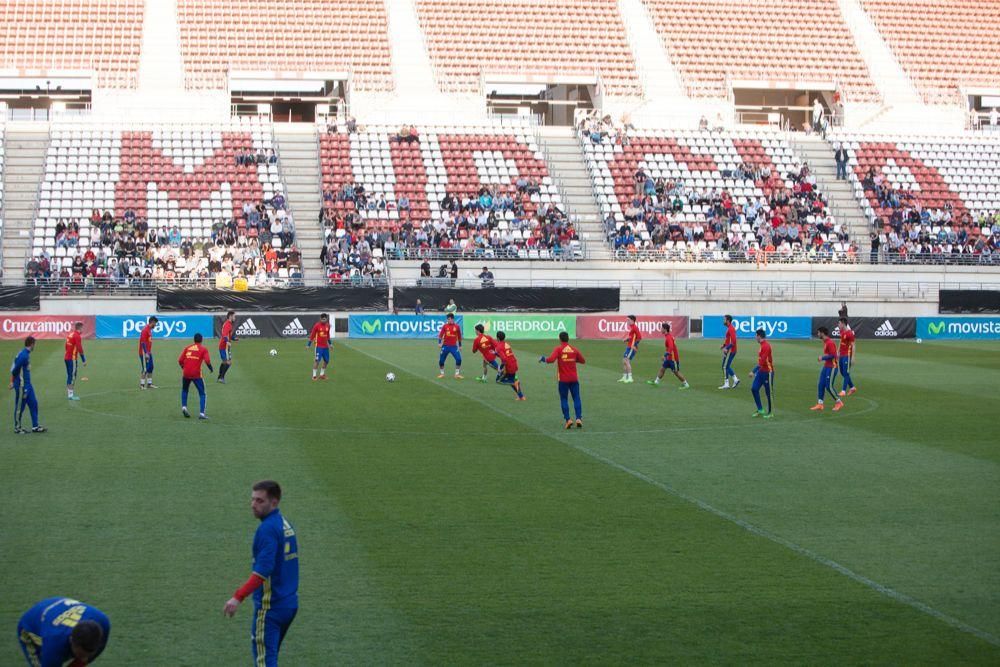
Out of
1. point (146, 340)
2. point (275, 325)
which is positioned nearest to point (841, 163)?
point (275, 325)

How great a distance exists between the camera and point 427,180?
55062 millimetres

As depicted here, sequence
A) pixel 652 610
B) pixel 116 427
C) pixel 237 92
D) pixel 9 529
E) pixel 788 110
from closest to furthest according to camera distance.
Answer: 1. pixel 652 610
2. pixel 9 529
3. pixel 116 427
4. pixel 237 92
5. pixel 788 110

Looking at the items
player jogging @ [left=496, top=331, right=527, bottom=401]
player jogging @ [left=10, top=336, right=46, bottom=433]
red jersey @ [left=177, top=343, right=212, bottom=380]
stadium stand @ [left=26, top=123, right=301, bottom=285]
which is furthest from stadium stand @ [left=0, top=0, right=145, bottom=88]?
player jogging @ [left=10, top=336, right=46, bottom=433]

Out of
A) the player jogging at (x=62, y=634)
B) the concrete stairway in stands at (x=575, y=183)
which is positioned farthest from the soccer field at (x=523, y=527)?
the concrete stairway in stands at (x=575, y=183)

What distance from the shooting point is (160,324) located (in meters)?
43.3

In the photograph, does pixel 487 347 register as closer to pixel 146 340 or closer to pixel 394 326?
pixel 146 340

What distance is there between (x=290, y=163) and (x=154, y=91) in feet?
27.1

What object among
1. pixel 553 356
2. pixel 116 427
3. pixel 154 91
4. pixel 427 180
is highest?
pixel 154 91

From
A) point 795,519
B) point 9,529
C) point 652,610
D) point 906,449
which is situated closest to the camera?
point 652,610

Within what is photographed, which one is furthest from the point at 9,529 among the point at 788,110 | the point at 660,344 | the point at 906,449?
the point at 788,110

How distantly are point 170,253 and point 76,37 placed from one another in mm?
17581

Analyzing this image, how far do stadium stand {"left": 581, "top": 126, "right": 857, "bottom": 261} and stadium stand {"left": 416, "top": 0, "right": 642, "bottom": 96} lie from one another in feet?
17.1

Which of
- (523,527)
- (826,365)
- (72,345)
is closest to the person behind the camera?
(523,527)

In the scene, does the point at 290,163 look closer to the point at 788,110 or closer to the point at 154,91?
the point at 154,91
